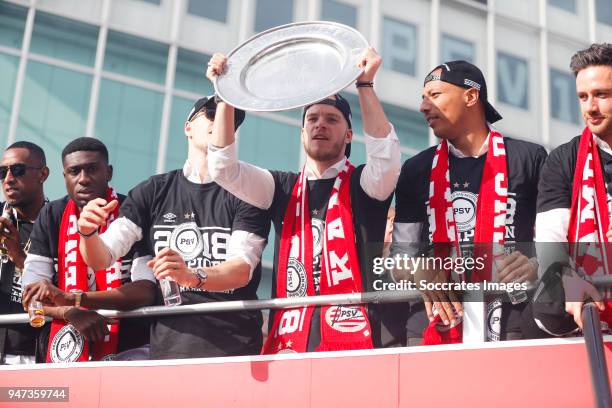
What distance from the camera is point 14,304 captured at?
5309 millimetres

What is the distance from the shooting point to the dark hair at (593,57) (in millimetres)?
3643

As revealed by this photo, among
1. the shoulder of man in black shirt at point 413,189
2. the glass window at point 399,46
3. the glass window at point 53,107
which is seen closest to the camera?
the shoulder of man in black shirt at point 413,189

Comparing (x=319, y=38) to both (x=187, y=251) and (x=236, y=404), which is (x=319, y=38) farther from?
(x=236, y=404)

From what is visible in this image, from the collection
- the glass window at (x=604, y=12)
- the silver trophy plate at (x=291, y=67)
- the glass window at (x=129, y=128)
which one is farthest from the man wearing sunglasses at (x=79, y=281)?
the glass window at (x=604, y=12)

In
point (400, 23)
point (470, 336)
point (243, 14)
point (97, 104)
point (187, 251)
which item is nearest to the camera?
point (470, 336)

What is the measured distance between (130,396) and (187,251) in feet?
2.69

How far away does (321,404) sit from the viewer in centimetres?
374

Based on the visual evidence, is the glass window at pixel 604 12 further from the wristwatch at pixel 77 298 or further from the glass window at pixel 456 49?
the wristwatch at pixel 77 298

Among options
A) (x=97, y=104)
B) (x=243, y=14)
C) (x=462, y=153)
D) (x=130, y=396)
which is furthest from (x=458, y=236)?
(x=243, y=14)

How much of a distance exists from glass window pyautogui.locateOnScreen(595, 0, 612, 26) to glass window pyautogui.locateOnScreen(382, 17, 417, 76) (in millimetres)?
4790

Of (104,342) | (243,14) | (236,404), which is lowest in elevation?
(236,404)

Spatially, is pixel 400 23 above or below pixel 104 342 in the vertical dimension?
above

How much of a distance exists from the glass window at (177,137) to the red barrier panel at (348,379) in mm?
9443

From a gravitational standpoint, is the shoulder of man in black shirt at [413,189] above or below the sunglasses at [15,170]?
below
